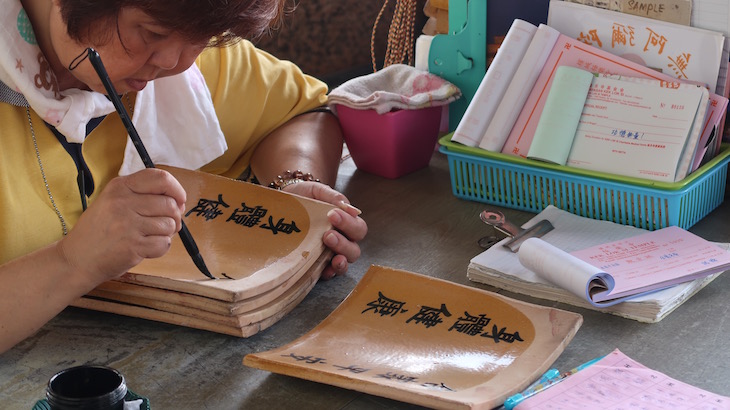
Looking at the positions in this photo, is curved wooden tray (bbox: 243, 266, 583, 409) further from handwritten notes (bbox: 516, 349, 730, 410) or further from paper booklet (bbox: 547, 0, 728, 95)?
paper booklet (bbox: 547, 0, 728, 95)

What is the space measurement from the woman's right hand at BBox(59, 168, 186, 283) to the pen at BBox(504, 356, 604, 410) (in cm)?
44

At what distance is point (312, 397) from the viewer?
97 cm

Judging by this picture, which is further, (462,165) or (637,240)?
(462,165)

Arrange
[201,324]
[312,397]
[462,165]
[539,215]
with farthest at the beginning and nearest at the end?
[462,165] → [539,215] → [201,324] → [312,397]

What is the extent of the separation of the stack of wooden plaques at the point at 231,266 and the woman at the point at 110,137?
0.16 ft

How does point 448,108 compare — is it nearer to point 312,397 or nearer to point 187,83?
point 187,83

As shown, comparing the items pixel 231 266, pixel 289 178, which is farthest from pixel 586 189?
pixel 231 266

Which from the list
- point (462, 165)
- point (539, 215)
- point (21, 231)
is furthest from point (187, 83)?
point (539, 215)

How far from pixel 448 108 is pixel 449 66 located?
0.29ft

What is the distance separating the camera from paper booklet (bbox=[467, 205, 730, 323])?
1.12m

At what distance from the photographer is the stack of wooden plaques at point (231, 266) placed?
1.09 meters

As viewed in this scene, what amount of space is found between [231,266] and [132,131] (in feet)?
0.77

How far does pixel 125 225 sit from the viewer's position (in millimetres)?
1027

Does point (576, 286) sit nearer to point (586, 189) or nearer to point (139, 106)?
point (586, 189)
